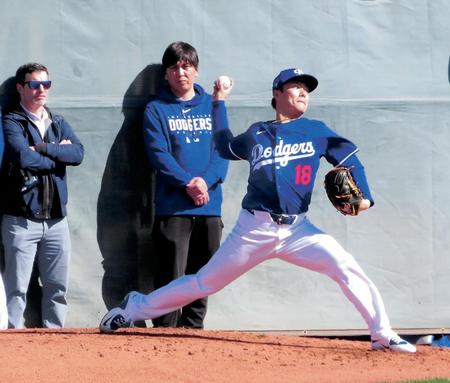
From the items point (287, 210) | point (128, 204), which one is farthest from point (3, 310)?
point (287, 210)

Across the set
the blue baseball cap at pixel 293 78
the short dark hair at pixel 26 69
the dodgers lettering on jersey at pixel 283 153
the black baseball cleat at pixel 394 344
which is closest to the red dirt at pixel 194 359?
the black baseball cleat at pixel 394 344

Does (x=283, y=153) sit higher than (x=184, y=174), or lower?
higher

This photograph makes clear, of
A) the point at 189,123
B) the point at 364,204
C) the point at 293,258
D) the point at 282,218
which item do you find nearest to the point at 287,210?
the point at 282,218

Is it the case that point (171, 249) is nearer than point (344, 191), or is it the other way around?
point (344, 191)

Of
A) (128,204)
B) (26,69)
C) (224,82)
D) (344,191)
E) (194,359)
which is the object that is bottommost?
(194,359)

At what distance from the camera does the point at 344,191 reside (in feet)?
23.3

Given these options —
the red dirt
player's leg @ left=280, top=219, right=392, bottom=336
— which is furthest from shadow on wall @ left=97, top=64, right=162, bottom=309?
player's leg @ left=280, top=219, right=392, bottom=336

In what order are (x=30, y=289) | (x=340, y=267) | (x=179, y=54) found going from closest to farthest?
(x=340, y=267) < (x=179, y=54) < (x=30, y=289)

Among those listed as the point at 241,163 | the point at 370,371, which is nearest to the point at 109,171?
the point at 241,163

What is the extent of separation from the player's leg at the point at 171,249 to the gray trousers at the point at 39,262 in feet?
2.27

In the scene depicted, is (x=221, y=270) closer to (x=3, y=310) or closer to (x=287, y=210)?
(x=287, y=210)

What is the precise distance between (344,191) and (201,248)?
176cm

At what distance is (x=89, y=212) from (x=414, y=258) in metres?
2.58

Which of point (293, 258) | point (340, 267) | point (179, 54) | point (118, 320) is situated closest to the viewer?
point (340, 267)
